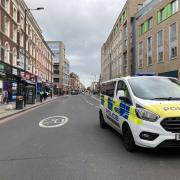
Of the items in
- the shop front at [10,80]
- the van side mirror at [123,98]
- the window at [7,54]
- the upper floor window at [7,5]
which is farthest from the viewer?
the upper floor window at [7,5]

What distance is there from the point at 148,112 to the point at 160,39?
135 feet

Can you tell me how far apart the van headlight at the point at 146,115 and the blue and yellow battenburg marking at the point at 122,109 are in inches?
4.1

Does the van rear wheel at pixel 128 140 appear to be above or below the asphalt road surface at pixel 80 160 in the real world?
above

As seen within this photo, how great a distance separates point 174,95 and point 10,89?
1240 inches

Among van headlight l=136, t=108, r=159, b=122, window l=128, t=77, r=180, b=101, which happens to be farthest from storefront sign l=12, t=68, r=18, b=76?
van headlight l=136, t=108, r=159, b=122

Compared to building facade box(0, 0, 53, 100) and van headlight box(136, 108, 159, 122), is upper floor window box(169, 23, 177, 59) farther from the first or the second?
van headlight box(136, 108, 159, 122)

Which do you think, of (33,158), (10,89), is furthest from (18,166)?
(10,89)

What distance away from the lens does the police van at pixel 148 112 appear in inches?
258

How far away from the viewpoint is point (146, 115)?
676 cm

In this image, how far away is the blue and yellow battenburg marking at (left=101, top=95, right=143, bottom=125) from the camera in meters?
7.12

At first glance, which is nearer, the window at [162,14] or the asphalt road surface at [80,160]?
the asphalt road surface at [80,160]

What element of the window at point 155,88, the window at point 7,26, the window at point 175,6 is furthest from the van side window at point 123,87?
the window at point 175,6

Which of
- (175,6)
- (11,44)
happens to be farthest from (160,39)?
(11,44)

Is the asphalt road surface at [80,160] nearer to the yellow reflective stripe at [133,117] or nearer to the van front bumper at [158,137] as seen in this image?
the van front bumper at [158,137]
